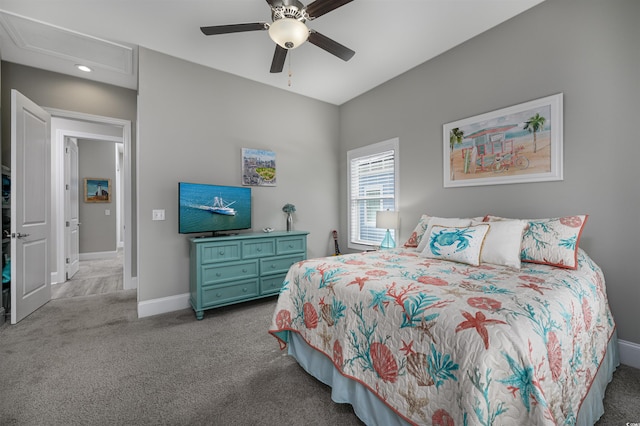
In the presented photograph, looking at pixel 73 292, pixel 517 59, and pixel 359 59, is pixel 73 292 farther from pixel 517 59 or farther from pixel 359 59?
pixel 517 59

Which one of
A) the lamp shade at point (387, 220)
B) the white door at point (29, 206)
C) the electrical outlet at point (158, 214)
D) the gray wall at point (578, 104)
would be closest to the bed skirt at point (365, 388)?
the gray wall at point (578, 104)

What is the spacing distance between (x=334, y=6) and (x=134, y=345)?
3163 millimetres

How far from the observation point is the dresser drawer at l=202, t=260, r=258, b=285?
286 cm

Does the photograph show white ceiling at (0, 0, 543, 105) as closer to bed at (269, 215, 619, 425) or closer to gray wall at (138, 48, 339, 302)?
gray wall at (138, 48, 339, 302)

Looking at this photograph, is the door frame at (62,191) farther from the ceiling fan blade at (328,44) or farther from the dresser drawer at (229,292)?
the ceiling fan blade at (328,44)

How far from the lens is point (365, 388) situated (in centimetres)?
139

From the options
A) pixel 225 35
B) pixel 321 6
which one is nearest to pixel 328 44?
pixel 321 6

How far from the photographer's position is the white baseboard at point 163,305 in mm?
2883

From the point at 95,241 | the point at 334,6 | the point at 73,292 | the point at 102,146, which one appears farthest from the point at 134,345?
the point at 102,146

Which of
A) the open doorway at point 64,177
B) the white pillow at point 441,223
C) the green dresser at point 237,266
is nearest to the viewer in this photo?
the white pillow at point 441,223

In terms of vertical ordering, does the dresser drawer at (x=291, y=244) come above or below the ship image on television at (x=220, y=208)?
below

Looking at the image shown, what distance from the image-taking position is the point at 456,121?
2.94 metres

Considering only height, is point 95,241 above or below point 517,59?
below

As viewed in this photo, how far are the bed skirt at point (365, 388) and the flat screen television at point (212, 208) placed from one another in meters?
1.71
